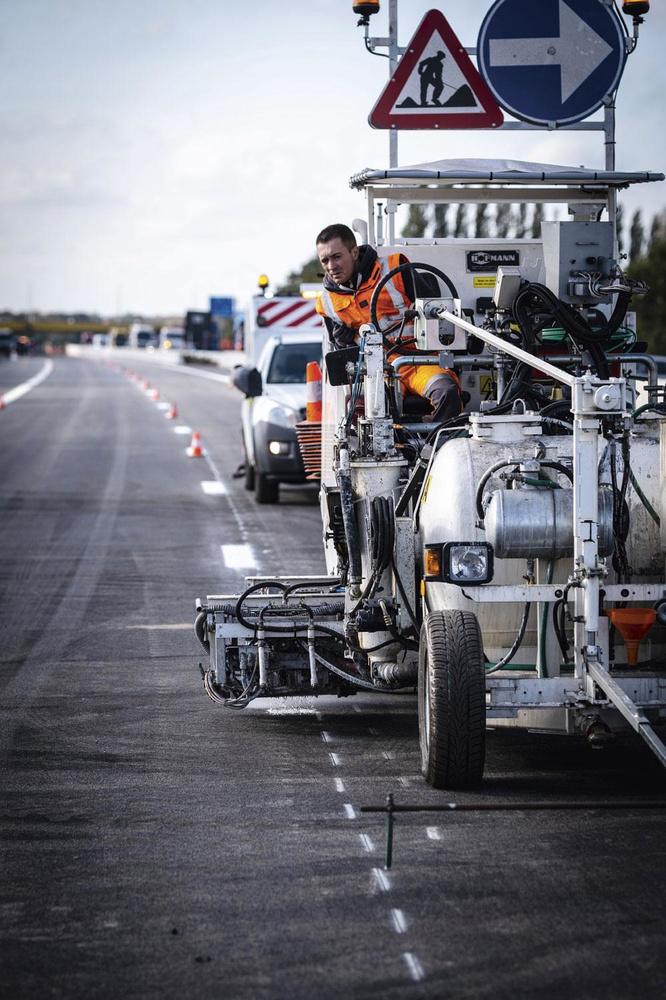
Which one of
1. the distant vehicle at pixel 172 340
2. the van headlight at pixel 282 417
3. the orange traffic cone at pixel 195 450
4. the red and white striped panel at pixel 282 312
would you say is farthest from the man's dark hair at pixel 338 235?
the distant vehicle at pixel 172 340

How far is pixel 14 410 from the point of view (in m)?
38.3

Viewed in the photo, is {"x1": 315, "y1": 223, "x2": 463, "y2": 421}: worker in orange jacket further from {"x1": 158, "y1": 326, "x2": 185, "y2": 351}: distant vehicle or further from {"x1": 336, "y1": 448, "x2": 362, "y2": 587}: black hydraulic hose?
{"x1": 158, "y1": 326, "x2": 185, "y2": 351}: distant vehicle

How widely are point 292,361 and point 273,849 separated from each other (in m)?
13.8

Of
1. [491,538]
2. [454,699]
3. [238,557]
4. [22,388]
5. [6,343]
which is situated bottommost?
[6,343]

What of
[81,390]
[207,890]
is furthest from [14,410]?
[207,890]

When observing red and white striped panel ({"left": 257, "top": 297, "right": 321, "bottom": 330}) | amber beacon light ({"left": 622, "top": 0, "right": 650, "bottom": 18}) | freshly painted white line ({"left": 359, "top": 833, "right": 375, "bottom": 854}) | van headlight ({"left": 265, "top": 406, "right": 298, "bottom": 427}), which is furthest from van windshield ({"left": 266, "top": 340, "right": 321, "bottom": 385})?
freshly painted white line ({"left": 359, "top": 833, "right": 375, "bottom": 854})

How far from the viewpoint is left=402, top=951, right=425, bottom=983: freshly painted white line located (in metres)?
4.64

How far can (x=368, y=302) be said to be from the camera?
9172mm

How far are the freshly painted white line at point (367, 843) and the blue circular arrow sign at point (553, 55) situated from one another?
6409 mm

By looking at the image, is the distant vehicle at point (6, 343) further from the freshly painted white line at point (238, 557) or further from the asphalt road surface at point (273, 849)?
the asphalt road surface at point (273, 849)

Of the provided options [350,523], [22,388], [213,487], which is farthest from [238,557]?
[22,388]

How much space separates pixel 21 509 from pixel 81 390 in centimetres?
3210

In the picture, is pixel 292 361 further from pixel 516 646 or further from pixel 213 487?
pixel 516 646

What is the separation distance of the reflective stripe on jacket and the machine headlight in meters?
2.57
